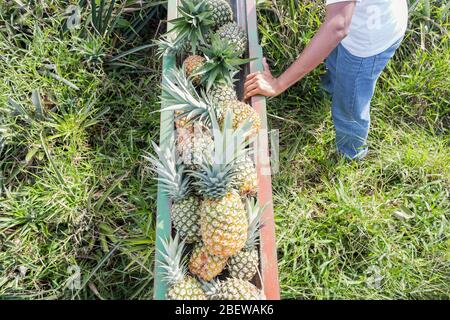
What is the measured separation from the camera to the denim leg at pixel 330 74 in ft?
7.27

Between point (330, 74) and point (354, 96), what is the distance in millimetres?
386

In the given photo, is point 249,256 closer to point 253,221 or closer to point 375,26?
point 253,221

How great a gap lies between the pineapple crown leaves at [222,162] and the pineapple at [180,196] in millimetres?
102

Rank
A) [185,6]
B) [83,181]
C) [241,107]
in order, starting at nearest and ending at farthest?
[241,107]
[185,6]
[83,181]

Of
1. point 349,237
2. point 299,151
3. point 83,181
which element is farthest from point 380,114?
point 83,181

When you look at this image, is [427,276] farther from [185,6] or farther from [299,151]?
[185,6]

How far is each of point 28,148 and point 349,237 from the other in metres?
1.70

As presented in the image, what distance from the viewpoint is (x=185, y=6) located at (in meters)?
1.93

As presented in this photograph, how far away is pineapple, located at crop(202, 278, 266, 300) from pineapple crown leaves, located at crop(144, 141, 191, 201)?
0.34 metres

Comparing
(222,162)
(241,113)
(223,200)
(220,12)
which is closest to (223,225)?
(223,200)

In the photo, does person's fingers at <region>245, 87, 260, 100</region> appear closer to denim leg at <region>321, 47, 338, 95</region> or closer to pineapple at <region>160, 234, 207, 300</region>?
denim leg at <region>321, 47, 338, 95</region>

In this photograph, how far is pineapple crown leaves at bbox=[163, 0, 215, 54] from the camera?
6.18 ft

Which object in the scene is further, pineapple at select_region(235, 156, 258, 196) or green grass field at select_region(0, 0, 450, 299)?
green grass field at select_region(0, 0, 450, 299)

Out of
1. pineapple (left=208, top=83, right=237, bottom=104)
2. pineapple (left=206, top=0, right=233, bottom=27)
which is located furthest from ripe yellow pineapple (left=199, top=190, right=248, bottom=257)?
pineapple (left=206, top=0, right=233, bottom=27)
